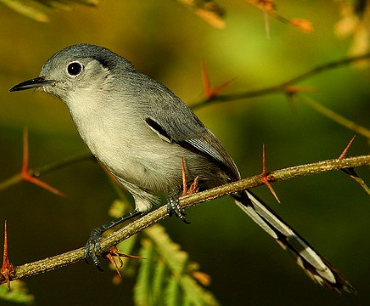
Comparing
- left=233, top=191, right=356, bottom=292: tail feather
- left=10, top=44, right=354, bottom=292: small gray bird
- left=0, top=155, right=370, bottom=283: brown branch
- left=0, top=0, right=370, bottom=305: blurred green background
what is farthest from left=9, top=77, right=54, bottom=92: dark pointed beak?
left=0, top=155, right=370, bottom=283: brown branch

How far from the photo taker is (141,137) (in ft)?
12.0

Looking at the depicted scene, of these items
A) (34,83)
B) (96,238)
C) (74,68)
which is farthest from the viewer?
(74,68)

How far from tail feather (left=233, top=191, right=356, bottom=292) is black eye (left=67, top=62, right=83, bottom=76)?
129cm

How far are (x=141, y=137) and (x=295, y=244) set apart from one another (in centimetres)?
107

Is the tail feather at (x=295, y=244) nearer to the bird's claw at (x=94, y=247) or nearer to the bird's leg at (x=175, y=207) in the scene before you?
the bird's leg at (x=175, y=207)

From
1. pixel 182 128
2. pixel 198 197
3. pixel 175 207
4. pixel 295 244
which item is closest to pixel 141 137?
pixel 182 128

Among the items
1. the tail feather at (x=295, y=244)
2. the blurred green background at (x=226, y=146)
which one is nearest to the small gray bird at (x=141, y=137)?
the tail feather at (x=295, y=244)

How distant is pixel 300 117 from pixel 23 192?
1.92m

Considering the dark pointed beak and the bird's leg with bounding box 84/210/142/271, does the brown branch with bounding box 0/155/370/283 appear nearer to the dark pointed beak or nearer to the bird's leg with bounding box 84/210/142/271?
the bird's leg with bounding box 84/210/142/271

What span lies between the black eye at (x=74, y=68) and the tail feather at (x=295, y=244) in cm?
129

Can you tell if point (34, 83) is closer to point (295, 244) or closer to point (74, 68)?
point (74, 68)

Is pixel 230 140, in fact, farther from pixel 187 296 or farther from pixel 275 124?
pixel 187 296

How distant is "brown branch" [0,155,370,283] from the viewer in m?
2.24

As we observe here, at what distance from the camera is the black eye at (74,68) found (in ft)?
13.3
